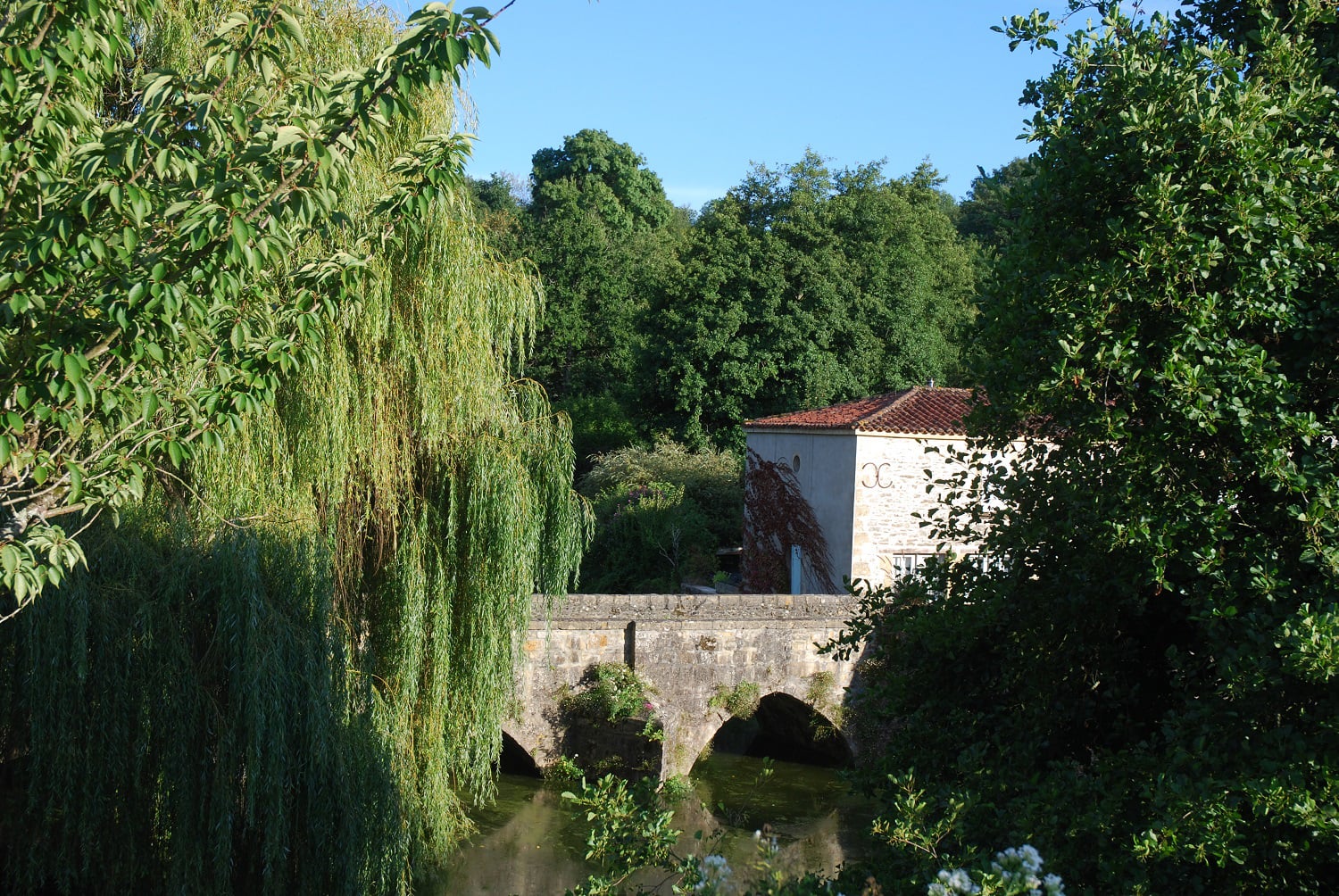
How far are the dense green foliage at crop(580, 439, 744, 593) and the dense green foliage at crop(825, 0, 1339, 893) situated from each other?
17146 mm

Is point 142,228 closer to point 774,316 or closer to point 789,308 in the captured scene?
point 774,316

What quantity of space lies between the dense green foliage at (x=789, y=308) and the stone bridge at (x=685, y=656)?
11.0 metres

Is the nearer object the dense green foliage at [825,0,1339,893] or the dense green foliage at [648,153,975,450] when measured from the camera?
the dense green foliage at [825,0,1339,893]

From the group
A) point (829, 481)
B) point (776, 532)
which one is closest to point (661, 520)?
point (776, 532)

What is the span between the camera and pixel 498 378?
32.0ft

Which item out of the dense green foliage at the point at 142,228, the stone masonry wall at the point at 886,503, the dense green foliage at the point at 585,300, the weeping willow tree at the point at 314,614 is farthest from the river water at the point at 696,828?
the dense green foliage at the point at 585,300

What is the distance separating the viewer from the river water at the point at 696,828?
1212 centimetres

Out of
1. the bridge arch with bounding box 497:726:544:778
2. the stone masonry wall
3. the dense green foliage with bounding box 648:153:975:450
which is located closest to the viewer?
the bridge arch with bounding box 497:726:544:778

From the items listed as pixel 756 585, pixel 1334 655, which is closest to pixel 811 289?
pixel 756 585

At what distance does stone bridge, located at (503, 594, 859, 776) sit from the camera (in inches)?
592

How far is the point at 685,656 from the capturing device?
15.5 meters

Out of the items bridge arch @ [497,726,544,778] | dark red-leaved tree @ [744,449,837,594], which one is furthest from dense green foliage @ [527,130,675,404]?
bridge arch @ [497,726,544,778]

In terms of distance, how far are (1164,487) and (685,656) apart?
1125 cm

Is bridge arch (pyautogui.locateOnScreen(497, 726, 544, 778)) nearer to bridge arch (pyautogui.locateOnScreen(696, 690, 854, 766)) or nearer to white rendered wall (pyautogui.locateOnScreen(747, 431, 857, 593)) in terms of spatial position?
bridge arch (pyautogui.locateOnScreen(696, 690, 854, 766))
